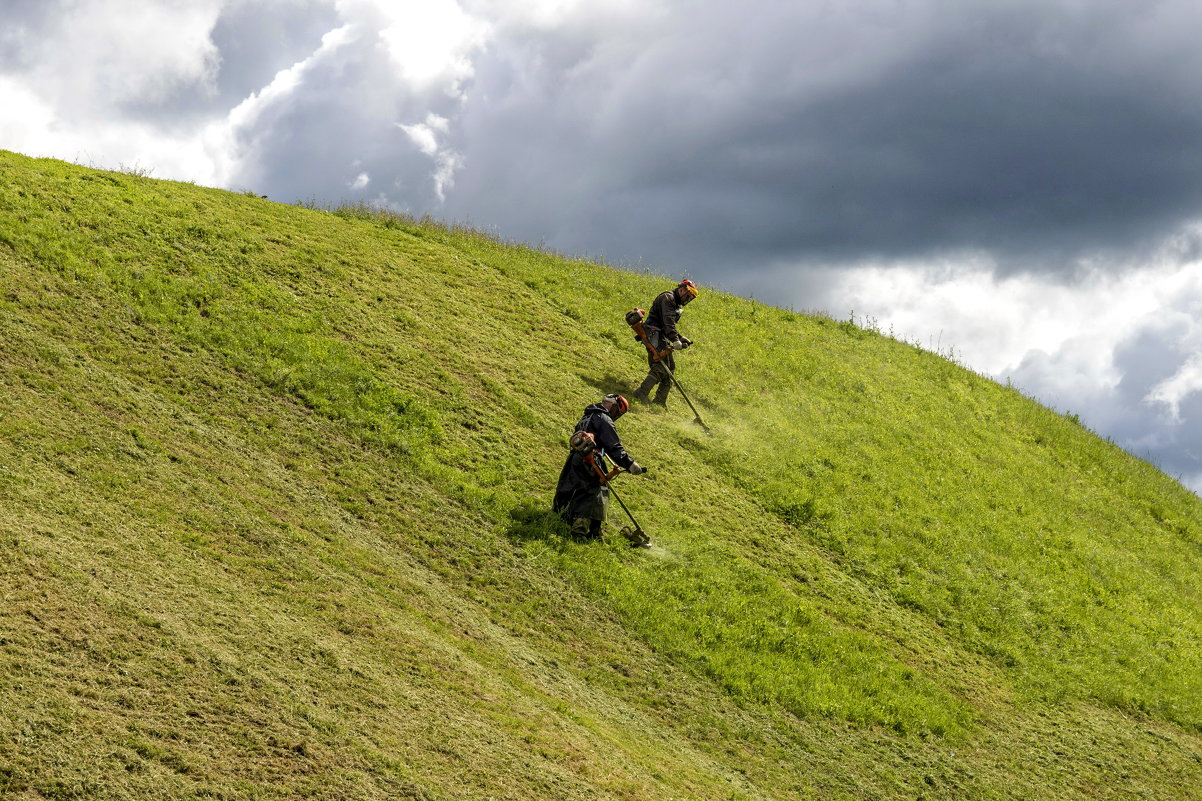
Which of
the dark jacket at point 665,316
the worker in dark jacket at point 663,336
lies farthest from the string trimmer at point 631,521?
the dark jacket at point 665,316

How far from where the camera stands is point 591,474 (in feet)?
49.8

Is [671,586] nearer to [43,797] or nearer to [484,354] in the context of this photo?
[484,354]

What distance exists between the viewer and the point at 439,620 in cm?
1182

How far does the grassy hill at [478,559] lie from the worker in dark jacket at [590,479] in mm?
377

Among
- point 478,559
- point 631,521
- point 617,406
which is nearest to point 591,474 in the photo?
point 617,406

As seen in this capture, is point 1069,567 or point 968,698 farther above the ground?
point 1069,567

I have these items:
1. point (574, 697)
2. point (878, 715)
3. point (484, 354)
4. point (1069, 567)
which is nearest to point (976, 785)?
point (878, 715)

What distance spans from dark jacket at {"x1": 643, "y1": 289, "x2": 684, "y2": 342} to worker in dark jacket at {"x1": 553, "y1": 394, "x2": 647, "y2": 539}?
711 cm

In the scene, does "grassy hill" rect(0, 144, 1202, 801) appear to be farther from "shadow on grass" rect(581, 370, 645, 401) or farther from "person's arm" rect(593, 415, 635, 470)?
"person's arm" rect(593, 415, 635, 470)

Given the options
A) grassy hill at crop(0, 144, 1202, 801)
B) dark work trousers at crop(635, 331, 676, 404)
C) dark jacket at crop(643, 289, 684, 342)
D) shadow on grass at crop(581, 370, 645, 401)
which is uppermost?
dark jacket at crop(643, 289, 684, 342)

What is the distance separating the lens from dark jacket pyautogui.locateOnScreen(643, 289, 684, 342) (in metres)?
22.2

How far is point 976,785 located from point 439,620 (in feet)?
26.5

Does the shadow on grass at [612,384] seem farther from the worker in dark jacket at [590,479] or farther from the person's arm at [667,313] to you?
the worker in dark jacket at [590,479]

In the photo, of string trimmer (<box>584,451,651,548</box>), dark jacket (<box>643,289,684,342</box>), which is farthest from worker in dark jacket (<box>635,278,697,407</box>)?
string trimmer (<box>584,451,651,548</box>)
